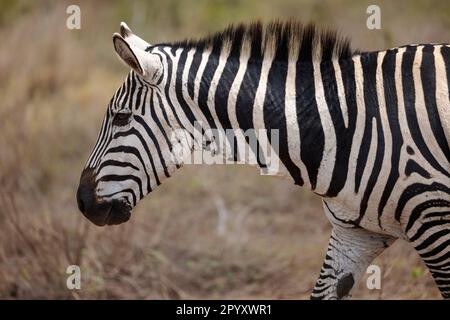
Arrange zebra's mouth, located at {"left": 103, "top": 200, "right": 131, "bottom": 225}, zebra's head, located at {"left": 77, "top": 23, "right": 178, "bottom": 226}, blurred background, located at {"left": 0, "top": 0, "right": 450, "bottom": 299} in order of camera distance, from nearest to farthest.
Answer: zebra's head, located at {"left": 77, "top": 23, "right": 178, "bottom": 226} → zebra's mouth, located at {"left": 103, "top": 200, "right": 131, "bottom": 225} → blurred background, located at {"left": 0, "top": 0, "right": 450, "bottom": 299}

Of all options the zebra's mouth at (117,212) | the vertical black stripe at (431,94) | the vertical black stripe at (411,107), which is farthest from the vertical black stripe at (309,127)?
the zebra's mouth at (117,212)

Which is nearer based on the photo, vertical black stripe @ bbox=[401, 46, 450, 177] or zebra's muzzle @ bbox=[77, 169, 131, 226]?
vertical black stripe @ bbox=[401, 46, 450, 177]

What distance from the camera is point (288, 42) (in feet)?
15.6

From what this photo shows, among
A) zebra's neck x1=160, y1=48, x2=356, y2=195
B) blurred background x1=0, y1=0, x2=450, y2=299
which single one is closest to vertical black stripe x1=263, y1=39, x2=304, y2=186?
zebra's neck x1=160, y1=48, x2=356, y2=195

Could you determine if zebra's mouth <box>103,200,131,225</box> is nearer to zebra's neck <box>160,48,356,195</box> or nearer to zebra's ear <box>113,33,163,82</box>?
zebra's neck <box>160,48,356,195</box>

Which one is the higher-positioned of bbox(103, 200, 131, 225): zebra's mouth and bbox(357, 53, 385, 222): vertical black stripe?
bbox(357, 53, 385, 222): vertical black stripe

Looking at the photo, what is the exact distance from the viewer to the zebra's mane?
4750 mm

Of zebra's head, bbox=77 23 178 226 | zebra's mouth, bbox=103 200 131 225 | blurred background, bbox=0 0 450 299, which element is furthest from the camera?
blurred background, bbox=0 0 450 299

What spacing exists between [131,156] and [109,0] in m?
12.3

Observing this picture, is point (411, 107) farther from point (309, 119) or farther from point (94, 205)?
point (94, 205)

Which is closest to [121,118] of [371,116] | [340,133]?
[340,133]

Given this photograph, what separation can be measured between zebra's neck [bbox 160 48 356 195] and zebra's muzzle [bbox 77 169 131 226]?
0.65m

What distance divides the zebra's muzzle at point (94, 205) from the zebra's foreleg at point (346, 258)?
1306 millimetres
